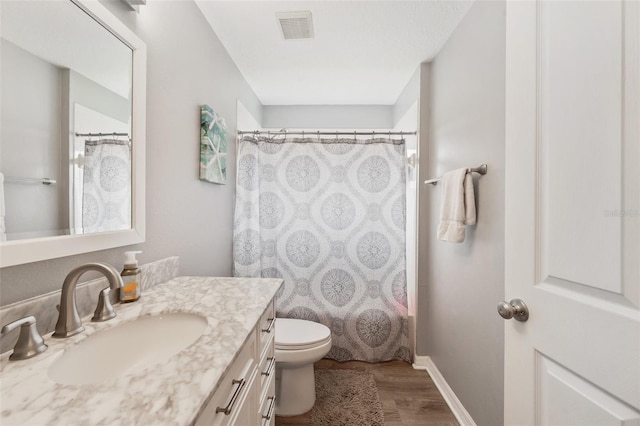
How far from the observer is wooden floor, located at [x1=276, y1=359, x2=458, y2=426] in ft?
5.50

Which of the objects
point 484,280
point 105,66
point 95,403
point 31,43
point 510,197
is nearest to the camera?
point 95,403

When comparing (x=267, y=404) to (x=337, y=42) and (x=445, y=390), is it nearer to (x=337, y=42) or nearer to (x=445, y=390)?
(x=445, y=390)

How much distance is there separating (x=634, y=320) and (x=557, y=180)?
0.32m

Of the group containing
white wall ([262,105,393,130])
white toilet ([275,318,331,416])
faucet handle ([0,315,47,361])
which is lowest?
white toilet ([275,318,331,416])

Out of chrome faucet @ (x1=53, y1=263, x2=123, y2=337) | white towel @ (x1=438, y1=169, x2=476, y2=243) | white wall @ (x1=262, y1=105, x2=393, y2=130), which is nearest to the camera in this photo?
chrome faucet @ (x1=53, y1=263, x2=123, y2=337)

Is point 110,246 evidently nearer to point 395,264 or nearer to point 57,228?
point 57,228

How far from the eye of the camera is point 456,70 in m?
1.78

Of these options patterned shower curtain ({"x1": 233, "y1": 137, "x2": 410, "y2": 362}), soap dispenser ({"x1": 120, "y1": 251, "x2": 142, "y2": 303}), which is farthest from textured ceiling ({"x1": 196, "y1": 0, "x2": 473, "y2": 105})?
soap dispenser ({"x1": 120, "y1": 251, "x2": 142, "y2": 303})

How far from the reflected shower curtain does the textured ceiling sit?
3.67 ft

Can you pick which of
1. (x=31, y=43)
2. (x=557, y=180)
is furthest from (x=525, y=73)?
(x=31, y=43)

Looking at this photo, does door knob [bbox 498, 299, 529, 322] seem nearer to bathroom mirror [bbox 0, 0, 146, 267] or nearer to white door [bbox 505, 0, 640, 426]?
white door [bbox 505, 0, 640, 426]

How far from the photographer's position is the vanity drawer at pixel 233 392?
0.60 metres

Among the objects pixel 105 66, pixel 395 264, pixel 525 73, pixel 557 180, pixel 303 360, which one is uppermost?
pixel 105 66

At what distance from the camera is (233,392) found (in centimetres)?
72
